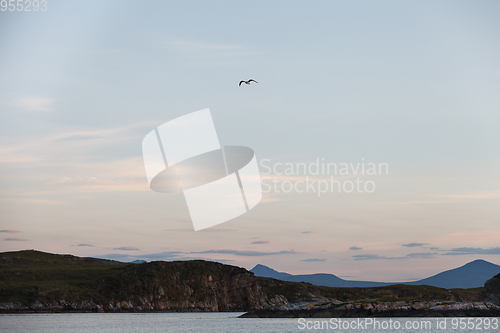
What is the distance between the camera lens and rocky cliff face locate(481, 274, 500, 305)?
592 feet

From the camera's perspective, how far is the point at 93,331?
414 ft

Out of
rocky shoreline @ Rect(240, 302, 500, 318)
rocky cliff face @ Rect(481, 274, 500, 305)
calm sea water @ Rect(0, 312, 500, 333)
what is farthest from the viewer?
rocky cliff face @ Rect(481, 274, 500, 305)

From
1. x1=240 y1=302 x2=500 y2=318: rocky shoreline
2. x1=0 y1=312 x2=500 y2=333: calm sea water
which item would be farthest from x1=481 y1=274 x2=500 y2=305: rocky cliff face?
x1=0 y1=312 x2=500 y2=333: calm sea water

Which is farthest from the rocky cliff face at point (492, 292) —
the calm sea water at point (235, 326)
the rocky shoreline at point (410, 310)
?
the calm sea water at point (235, 326)

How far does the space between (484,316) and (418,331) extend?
53802mm

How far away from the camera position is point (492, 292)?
18325cm

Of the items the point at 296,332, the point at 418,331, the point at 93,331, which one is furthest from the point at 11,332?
the point at 418,331

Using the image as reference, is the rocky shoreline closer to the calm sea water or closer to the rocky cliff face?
the calm sea water

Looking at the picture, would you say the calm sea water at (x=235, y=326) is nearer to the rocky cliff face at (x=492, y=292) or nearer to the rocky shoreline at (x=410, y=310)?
the rocky shoreline at (x=410, y=310)

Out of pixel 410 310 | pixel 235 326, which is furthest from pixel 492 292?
pixel 235 326

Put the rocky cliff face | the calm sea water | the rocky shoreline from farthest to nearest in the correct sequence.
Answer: the rocky cliff face → the rocky shoreline → the calm sea water

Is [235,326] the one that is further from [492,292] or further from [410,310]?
[492,292]

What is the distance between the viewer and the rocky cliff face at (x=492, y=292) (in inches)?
7101

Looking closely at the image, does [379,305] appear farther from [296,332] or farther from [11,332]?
[11,332]
